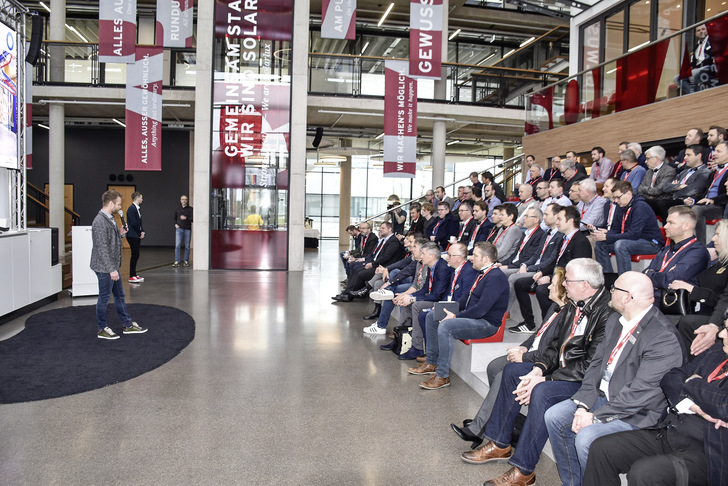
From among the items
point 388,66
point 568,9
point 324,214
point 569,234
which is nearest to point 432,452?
point 569,234

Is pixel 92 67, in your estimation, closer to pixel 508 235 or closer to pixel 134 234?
pixel 134 234

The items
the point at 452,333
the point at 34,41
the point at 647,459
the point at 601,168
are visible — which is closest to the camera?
the point at 647,459

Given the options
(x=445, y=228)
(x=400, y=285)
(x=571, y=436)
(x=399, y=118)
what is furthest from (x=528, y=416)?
(x=399, y=118)

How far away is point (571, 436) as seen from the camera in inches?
113

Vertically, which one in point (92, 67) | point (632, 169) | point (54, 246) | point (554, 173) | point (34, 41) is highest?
point (92, 67)

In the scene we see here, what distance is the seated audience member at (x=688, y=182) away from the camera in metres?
5.95

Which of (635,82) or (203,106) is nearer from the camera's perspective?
(635,82)

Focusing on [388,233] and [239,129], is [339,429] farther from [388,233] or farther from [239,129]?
[239,129]

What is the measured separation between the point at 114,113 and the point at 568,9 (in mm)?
12574

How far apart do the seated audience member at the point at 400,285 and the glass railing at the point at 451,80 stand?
740cm

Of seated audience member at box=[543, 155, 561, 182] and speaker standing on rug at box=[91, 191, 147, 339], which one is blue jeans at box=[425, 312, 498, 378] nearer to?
speaker standing on rug at box=[91, 191, 147, 339]

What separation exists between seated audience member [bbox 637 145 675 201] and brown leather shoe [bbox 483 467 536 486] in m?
4.71

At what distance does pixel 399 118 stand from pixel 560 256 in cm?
724

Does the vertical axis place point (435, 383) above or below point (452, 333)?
below
